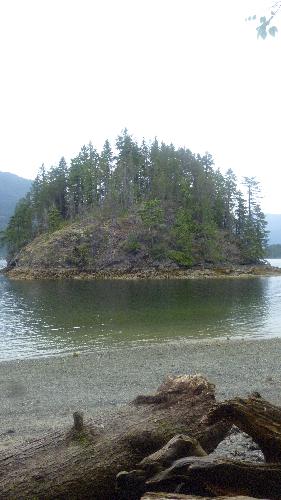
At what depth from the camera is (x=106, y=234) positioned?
105m

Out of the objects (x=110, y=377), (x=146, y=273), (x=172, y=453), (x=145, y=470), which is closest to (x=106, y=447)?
(x=145, y=470)

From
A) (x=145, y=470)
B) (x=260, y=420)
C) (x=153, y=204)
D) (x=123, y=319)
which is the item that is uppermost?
(x=153, y=204)

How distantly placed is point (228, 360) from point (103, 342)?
9.25m

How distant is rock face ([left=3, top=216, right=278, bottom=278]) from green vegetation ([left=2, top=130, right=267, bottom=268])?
52cm

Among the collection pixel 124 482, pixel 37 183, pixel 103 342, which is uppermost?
pixel 37 183

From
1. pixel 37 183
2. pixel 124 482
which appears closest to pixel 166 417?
pixel 124 482

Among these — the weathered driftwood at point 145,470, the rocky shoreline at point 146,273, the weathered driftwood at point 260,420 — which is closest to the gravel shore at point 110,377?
the weathered driftwood at point 145,470

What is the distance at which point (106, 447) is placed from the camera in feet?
17.3

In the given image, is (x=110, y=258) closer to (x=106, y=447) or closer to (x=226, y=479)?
(x=106, y=447)

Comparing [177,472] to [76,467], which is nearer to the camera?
[177,472]

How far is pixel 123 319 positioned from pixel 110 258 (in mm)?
64787

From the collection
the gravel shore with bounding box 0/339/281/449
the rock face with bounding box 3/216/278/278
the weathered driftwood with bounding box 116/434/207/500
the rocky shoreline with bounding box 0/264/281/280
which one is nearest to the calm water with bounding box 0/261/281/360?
the gravel shore with bounding box 0/339/281/449

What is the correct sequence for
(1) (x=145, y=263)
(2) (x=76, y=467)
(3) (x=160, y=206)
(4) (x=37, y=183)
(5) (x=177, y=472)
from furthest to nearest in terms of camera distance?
(4) (x=37, y=183) < (3) (x=160, y=206) < (1) (x=145, y=263) < (2) (x=76, y=467) < (5) (x=177, y=472)

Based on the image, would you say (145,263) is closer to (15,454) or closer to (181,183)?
(181,183)
